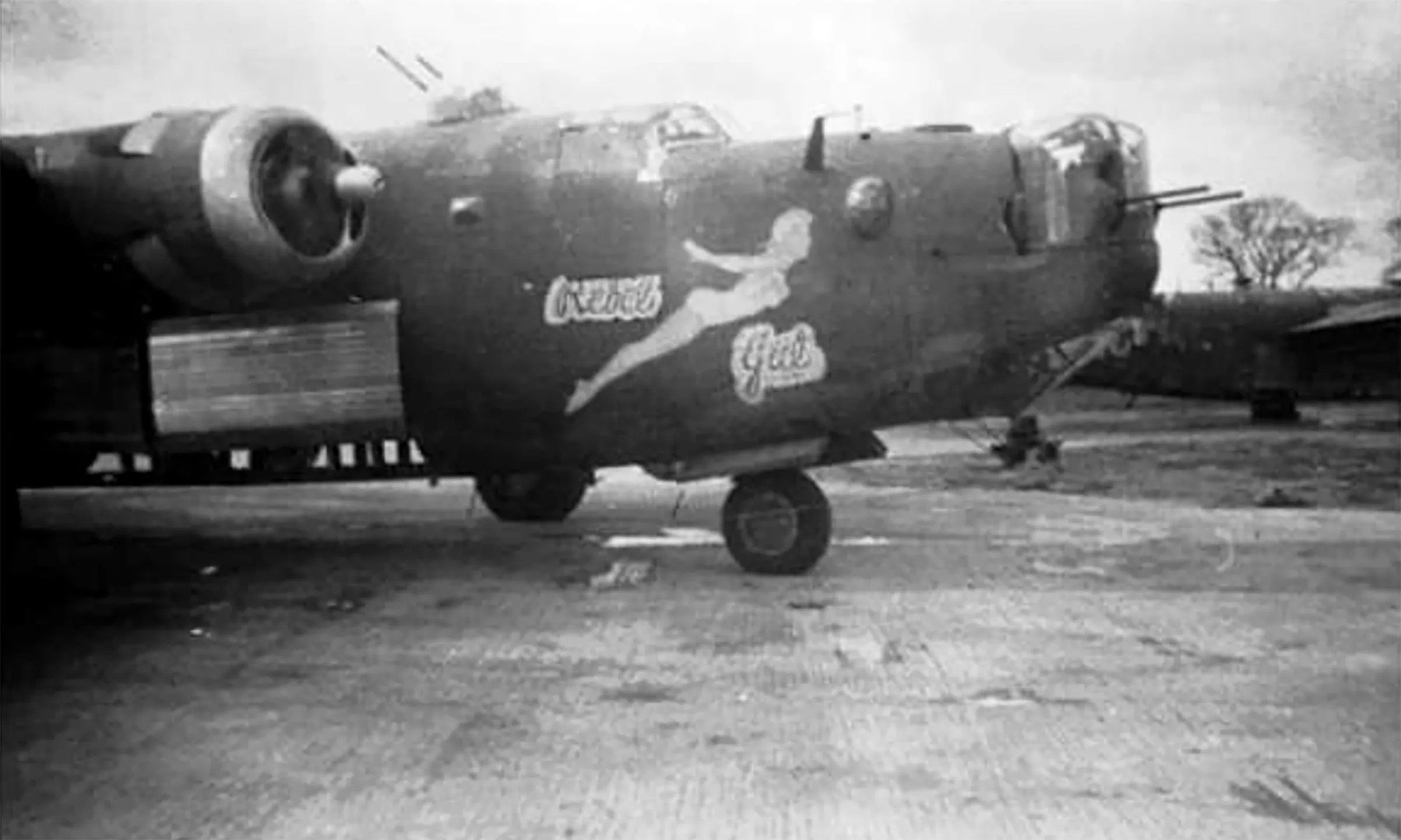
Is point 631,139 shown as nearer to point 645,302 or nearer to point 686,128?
point 686,128

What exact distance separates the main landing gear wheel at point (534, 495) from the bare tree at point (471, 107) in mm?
2789

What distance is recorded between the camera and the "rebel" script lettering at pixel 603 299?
6.87m

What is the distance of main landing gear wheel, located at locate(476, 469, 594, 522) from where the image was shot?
30.4 feet

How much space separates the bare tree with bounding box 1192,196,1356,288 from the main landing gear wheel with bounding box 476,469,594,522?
4.13 meters

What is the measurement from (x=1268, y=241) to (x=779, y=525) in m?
2.92

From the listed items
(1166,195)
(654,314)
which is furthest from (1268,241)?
(654,314)

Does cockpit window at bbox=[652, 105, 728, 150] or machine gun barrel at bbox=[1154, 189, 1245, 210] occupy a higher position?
cockpit window at bbox=[652, 105, 728, 150]

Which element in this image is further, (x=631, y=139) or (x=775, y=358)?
(x=631, y=139)

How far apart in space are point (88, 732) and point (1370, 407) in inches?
700

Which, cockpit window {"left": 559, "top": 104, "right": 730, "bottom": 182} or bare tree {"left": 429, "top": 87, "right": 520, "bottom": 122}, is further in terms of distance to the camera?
cockpit window {"left": 559, "top": 104, "right": 730, "bottom": 182}

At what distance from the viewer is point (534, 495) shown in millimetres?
9305

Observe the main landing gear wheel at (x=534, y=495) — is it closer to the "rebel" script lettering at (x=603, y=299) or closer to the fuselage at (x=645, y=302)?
the fuselage at (x=645, y=302)

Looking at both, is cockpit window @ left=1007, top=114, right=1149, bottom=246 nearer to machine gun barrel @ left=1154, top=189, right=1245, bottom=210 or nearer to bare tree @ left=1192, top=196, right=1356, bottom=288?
machine gun barrel @ left=1154, top=189, right=1245, bottom=210

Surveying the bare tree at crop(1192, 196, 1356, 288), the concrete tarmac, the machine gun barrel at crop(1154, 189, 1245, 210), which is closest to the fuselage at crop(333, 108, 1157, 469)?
the machine gun barrel at crop(1154, 189, 1245, 210)
